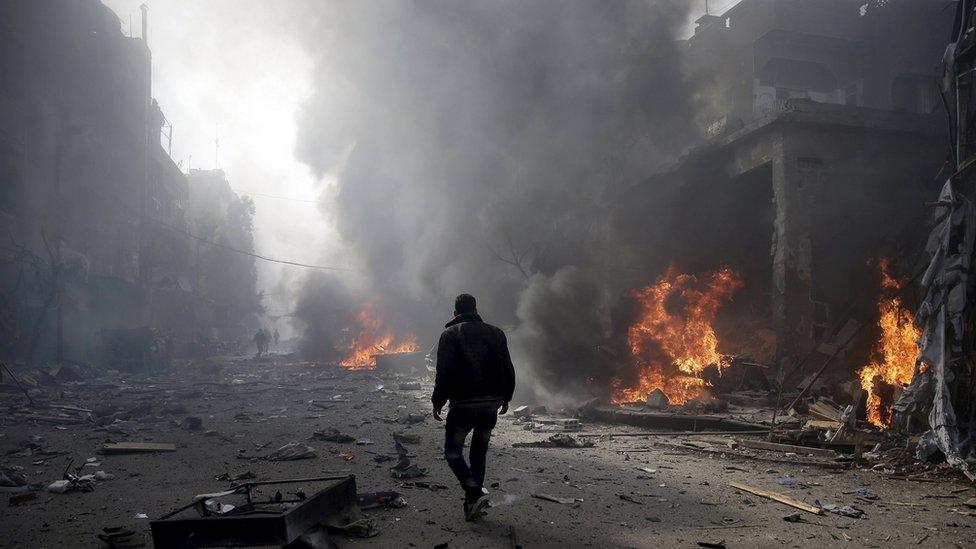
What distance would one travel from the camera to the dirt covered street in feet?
13.7

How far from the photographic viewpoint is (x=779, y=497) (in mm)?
5090

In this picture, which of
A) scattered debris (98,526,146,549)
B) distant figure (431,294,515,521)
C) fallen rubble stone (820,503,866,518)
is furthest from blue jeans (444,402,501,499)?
fallen rubble stone (820,503,866,518)

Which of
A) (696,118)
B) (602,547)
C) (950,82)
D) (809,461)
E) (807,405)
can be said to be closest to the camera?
(602,547)

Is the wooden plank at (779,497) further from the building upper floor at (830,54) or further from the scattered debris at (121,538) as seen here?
the building upper floor at (830,54)

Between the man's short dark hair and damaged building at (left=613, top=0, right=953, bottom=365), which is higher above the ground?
damaged building at (left=613, top=0, right=953, bottom=365)

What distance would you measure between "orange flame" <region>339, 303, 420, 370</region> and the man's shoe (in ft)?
69.3

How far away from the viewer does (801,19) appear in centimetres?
2344

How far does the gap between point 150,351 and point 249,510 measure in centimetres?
1790

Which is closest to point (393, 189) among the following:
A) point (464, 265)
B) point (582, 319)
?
point (464, 265)

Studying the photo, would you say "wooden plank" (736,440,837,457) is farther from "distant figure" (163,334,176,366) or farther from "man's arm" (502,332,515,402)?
"distant figure" (163,334,176,366)

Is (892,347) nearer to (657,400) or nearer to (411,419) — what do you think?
(657,400)

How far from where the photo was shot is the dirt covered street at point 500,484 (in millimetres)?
4172

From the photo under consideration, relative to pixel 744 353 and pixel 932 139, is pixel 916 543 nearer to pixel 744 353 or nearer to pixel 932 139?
pixel 744 353

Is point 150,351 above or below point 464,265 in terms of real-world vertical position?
below
